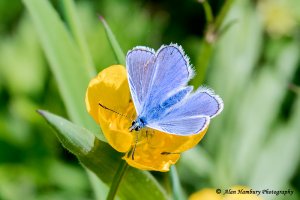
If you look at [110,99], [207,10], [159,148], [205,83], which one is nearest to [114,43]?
[110,99]

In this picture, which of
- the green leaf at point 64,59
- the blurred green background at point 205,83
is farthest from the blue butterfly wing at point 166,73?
the blurred green background at point 205,83

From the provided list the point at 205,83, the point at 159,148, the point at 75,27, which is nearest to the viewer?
the point at 159,148

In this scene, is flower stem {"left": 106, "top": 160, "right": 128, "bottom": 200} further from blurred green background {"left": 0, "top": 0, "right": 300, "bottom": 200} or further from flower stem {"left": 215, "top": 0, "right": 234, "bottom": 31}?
blurred green background {"left": 0, "top": 0, "right": 300, "bottom": 200}

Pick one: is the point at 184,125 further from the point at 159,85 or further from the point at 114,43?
Answer: the point at 114,43

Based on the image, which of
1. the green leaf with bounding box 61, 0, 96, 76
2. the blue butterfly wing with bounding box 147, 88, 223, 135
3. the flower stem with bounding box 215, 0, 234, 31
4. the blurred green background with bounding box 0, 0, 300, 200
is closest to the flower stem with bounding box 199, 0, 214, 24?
the flower stem with bounding box 215, 0, 234, 31

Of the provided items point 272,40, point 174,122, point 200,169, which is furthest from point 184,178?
point 174,122

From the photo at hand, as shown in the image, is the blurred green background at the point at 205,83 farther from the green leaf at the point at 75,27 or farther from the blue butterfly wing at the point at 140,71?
the blue butterfly wing at the point at 140,71

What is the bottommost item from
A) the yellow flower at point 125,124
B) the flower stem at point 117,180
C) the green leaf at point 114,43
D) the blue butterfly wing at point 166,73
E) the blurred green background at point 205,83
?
the blurred green background at point 205,83
